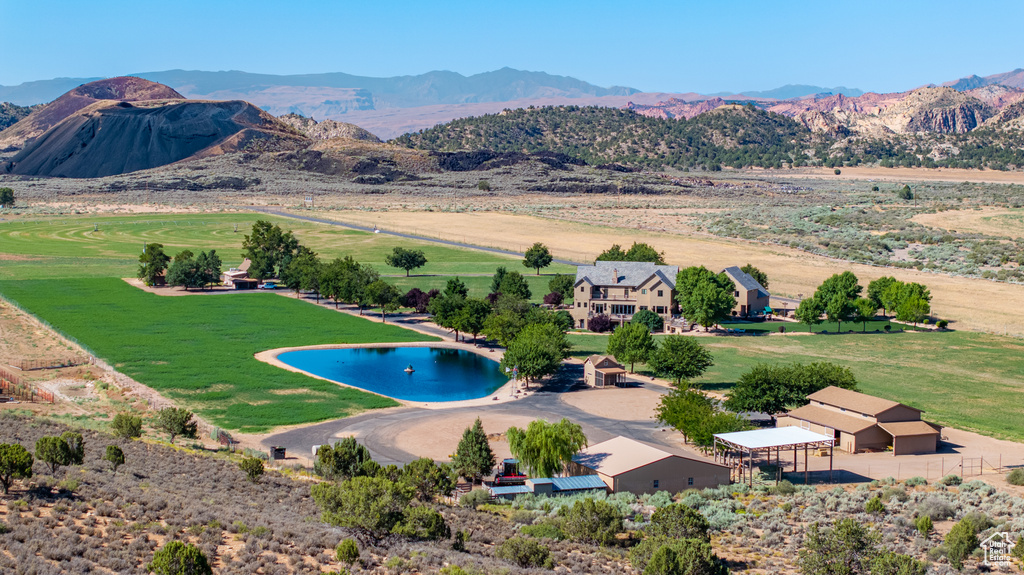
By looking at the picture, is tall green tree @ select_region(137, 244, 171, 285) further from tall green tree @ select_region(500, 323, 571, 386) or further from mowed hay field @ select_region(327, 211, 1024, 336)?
tall green tree @ select_region(500, 323, 571, 386)

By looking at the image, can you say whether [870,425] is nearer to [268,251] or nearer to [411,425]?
[411,425]

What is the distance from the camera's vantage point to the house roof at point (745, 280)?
280ft

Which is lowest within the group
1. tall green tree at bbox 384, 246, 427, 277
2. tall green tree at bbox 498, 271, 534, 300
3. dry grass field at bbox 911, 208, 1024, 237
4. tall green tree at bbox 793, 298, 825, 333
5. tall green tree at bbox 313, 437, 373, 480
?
tall green tree at bbox 313, 437, 373, 480

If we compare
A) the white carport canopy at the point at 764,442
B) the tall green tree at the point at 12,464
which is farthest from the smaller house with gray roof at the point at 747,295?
the tall green tree at the point at 12,464

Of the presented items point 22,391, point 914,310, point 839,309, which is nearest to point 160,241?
point 22,391

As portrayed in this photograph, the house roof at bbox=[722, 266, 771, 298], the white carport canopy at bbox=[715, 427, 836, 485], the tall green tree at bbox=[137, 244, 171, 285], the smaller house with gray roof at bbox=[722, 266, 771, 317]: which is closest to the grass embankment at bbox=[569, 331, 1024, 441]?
the smaller house with gray roof at bbox=[722, 266, 771, 317]

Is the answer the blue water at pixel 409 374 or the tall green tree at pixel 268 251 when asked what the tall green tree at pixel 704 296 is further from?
the tall green tree at pixel 268 251

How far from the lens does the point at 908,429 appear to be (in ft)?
154

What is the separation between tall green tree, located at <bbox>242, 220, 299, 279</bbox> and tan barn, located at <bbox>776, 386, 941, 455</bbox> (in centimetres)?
6846

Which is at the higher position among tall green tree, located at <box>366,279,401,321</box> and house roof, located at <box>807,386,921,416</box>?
tall green tree, located at <box>366,279,401,321</box>

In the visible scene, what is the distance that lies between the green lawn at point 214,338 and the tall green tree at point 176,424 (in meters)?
3.11

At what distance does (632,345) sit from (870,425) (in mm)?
20275

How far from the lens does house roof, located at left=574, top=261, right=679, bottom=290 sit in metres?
82.5

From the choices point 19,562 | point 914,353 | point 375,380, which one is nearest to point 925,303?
point 914,353
